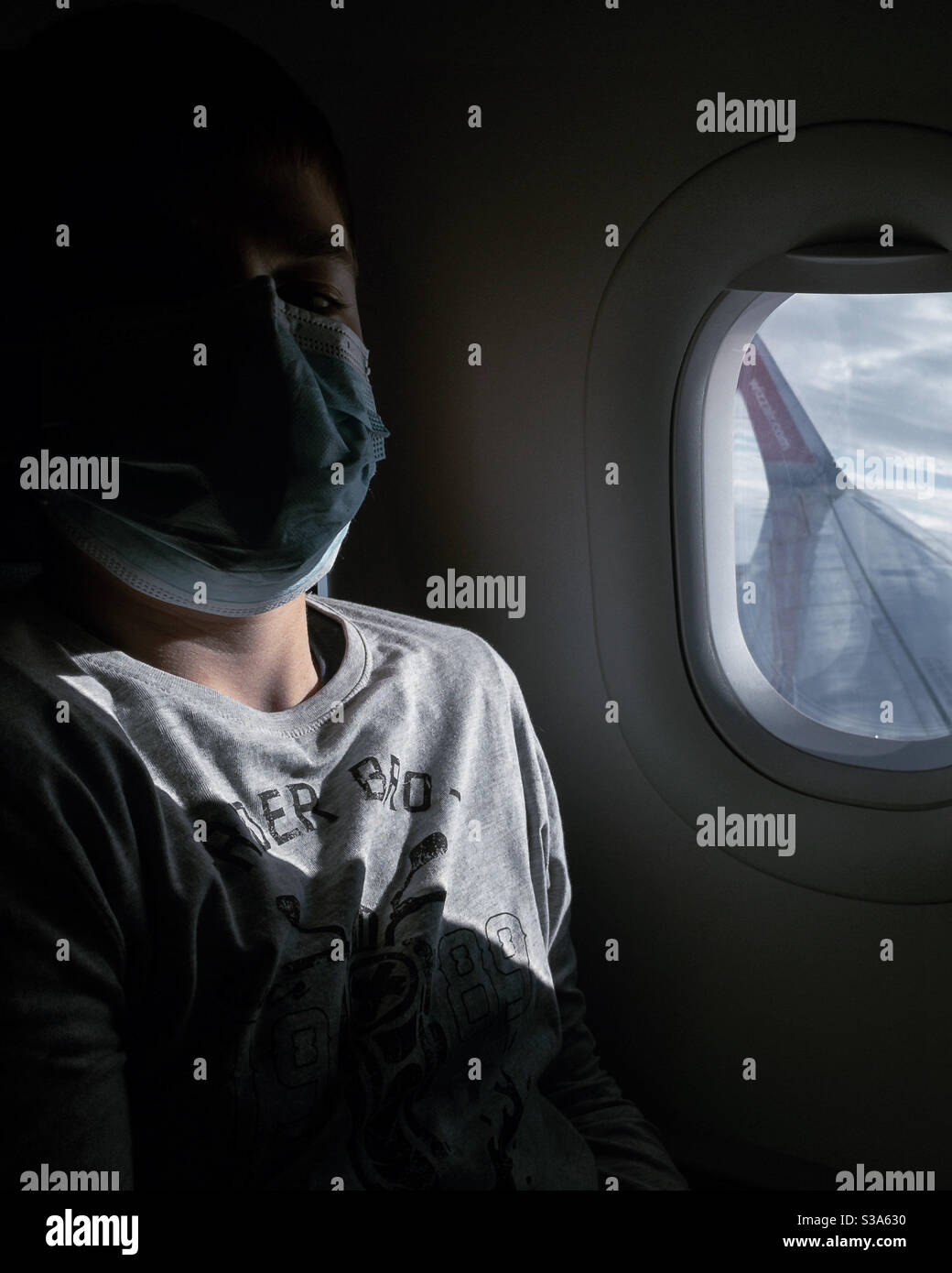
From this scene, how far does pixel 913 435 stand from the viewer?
4.14ft

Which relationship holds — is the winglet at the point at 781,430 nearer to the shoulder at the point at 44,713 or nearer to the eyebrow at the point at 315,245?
the eyebrow at the point at 315,245

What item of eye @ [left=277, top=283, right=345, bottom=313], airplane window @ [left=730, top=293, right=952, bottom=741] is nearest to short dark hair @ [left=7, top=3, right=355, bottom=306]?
eye @ [left=277, top=283, right=345, bottom=313]

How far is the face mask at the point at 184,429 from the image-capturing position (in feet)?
2.80

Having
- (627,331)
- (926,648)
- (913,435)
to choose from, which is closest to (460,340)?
(627,331)

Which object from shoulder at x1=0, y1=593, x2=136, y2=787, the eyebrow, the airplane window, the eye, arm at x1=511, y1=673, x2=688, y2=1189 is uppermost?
the eyebrow

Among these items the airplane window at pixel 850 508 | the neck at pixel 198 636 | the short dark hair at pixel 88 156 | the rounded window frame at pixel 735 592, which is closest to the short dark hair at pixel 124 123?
the short dark hair at pixel 88 156

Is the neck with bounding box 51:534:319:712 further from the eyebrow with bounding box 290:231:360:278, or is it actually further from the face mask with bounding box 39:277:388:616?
the eyebrow with bounding box 290:231:360:278

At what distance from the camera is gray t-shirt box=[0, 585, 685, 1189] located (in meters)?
0.71

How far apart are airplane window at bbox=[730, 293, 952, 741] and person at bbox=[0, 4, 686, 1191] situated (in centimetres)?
58

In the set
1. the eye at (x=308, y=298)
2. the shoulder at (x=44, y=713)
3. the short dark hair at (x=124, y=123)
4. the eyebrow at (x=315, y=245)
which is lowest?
the shoulder at (x=44, y=713)
